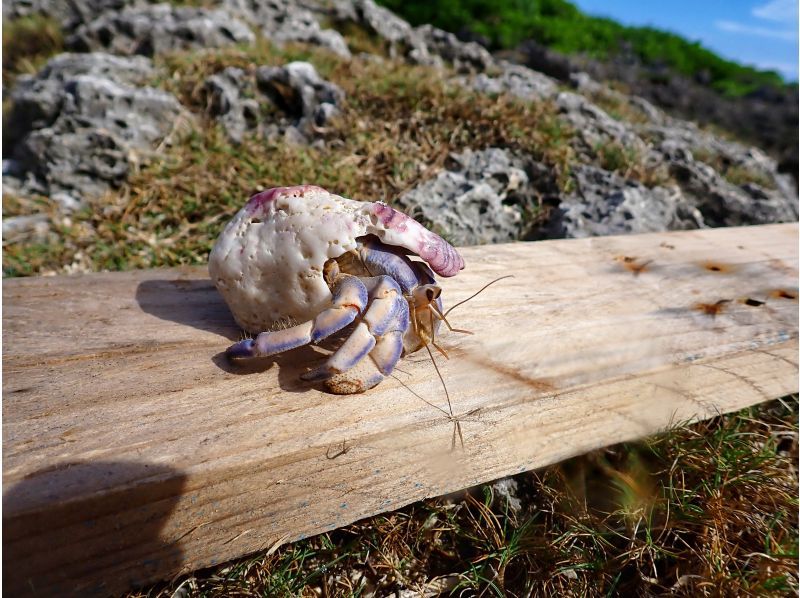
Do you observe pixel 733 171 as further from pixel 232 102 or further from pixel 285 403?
pixel 285 403

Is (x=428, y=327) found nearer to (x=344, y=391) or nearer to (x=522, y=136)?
(x=344, y=391)

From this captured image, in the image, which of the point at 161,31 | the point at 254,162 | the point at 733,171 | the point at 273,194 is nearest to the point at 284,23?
the point at 161,31

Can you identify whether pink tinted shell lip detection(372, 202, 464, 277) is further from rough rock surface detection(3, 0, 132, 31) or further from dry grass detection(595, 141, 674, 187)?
rough rock surface detection(3, 0, 132, 31)

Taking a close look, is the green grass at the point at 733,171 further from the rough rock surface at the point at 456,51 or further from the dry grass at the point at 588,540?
the dry grass at the point at 588,540

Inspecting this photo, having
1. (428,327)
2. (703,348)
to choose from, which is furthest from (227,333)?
(703,348)

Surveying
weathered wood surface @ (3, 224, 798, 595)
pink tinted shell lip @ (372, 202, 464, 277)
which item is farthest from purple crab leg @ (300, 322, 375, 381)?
pink tinted shell lip @ (372, 202, 464, 277)

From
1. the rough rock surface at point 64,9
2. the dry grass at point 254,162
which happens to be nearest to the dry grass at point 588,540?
the dry grass at point 254,162
